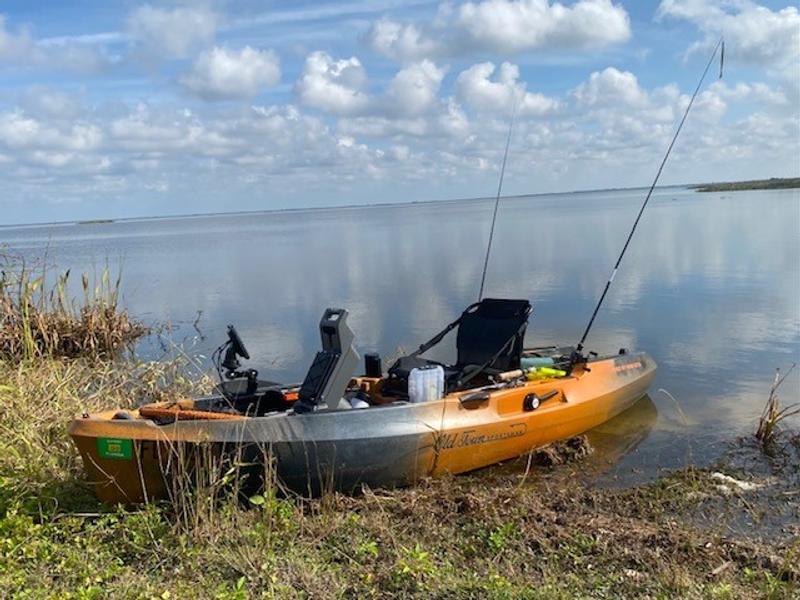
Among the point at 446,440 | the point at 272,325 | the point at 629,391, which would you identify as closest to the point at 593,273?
the point at 272,325

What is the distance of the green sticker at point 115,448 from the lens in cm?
466

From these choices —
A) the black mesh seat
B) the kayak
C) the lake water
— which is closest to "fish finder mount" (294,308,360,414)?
the kayak

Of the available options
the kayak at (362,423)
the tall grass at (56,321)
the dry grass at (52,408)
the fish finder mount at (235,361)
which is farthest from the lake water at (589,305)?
the fish finder mount at (235,361)

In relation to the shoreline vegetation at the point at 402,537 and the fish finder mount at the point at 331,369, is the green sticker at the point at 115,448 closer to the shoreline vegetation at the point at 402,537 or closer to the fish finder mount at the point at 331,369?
the shoreline vegetation at the point at 402,537

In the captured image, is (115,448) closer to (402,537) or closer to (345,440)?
(345,440)

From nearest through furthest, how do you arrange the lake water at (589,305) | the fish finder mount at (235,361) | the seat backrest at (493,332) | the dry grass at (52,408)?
1. the dry grass at (52,408)
2. the fish finder mount at (235,361)
3. the seat backrest at (493,332)
4. the lake water at (589,305)

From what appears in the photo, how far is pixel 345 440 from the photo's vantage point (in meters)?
5.23

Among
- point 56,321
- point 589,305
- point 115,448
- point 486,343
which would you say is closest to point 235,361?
point 115,448

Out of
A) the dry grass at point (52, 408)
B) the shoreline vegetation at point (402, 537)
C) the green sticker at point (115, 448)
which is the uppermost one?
the green sticker at point (115, 448)

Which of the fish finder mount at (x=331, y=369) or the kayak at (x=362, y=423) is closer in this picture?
the kayak at (x=362, y=423)

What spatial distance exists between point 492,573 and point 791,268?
15.7 meters

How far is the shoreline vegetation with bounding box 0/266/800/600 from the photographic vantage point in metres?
3.63

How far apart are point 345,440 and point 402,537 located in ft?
3.22

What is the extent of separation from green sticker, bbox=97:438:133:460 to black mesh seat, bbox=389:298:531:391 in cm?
264
